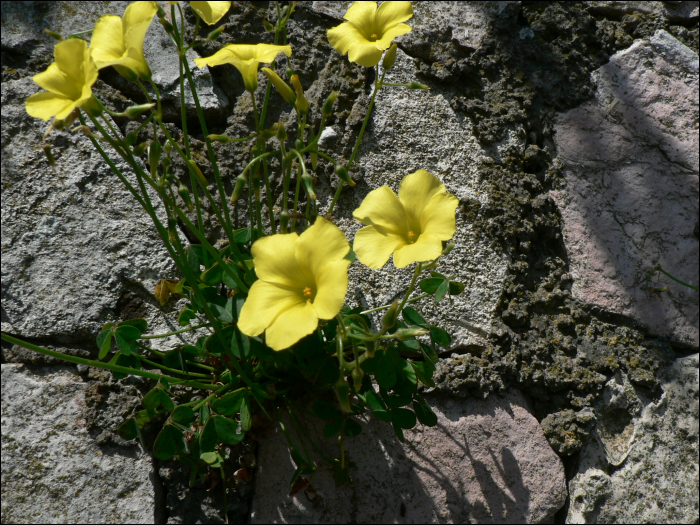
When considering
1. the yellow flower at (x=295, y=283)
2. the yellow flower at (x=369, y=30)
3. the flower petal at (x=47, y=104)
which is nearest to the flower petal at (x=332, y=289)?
the yellow flower at (x=295, y=283)

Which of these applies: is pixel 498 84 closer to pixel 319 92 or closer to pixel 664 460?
pixel 319 92

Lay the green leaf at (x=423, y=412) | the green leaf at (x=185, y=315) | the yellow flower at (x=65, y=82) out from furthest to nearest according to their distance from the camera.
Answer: the green leaf at (x=185, y=315) → the green leaf at (x=423, y=412) → the yellow flower at (x=65, y=82)

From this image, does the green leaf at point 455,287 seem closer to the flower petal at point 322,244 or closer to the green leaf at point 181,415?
the flower petal at point 322,244

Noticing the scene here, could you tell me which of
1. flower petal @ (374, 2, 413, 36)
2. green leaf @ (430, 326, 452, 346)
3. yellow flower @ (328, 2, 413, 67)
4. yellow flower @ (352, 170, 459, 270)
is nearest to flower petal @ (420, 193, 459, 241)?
yellow flower @ (352, 170, 459, 270)

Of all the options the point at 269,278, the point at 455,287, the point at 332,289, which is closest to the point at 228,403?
the point at 269,278

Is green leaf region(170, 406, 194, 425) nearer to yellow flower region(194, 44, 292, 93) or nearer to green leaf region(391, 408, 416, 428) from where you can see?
green leaf region(391, 408, 416, 428)

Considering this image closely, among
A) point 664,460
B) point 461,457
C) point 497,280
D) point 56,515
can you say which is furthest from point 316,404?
point 664,460
